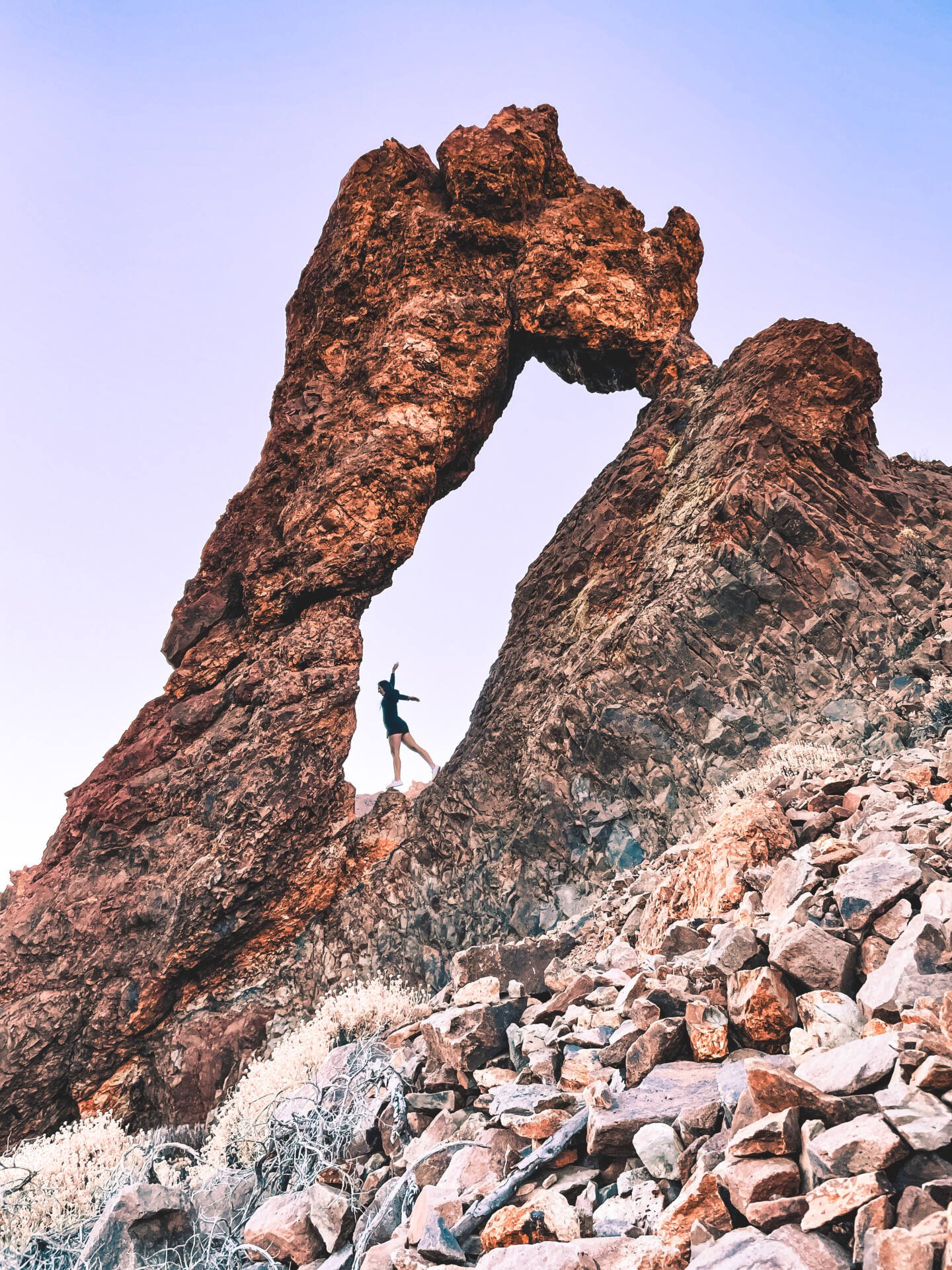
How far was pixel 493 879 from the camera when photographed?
34.6 ft

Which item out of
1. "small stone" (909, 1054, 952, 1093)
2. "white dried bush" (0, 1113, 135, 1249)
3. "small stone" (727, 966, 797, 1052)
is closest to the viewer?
"small stone" (909, 1054, 952, 1093)

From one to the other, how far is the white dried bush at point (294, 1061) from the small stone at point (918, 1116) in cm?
448

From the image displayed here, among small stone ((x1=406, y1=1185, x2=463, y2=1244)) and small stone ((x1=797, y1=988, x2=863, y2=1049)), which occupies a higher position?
small stone ((x1=797, y1=988, x2=863, y2=1049))

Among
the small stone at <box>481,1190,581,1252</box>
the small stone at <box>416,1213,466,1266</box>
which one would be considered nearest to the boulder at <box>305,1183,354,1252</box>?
the small stone at <box>416,1213,466,1266</box>

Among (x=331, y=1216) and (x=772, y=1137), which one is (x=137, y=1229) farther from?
(x=772, y=1137)

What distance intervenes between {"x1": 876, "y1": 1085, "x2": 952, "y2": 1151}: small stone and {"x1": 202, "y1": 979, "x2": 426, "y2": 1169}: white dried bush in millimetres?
4484

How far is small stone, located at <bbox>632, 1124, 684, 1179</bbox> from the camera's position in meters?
2.81

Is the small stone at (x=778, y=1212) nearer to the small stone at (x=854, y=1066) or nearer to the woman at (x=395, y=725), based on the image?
the small stone at (x=854, y=1066)

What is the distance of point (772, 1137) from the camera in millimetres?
2402

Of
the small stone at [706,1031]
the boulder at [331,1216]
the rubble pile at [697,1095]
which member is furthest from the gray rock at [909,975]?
the boulder at [331,1216]

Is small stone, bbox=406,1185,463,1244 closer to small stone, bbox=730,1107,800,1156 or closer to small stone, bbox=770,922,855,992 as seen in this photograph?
small stone, bbox=730,1107,800,1156

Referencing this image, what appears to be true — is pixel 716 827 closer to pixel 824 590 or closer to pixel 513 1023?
pixel 513 1023

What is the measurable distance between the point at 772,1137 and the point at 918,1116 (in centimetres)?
43

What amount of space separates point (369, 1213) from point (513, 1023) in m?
1.39
